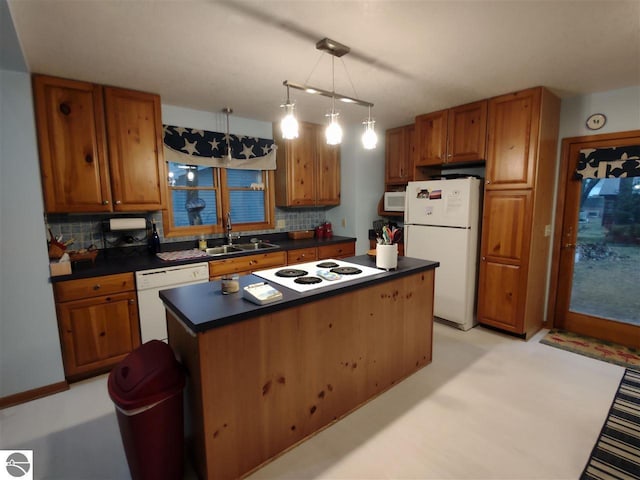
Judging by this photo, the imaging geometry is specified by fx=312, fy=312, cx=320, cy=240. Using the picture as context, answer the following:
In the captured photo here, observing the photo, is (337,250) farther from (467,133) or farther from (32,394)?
(32,394)

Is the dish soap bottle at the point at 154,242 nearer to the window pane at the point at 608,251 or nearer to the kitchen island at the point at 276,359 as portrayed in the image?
the kitchen island at the point at 276,359

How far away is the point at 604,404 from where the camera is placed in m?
2.14

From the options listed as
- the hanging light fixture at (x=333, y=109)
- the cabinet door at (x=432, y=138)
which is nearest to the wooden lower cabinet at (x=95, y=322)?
the hanging light fixture at (x=333, y=109)

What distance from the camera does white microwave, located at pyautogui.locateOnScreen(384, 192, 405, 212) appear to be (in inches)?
160

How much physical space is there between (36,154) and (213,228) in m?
1.68

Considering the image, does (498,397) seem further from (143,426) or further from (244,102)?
(244,102)

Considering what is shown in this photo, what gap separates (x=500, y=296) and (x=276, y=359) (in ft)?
8.44

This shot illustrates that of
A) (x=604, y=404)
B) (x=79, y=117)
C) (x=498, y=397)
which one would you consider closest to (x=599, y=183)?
(x=604, y=404)

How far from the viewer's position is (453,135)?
3383 mm

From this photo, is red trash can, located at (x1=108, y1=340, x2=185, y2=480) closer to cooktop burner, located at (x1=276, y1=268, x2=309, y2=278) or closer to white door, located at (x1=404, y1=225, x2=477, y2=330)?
cooktop burner, located at (x1=276, y1=268, x2=309, y2=278)

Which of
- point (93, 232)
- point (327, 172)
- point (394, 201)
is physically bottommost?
point (93, 232)

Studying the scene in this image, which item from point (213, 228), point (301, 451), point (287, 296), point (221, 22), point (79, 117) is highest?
point (221, 22)

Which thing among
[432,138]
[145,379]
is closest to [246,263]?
[145,379]

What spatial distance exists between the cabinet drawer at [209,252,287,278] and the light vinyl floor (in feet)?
4.18
